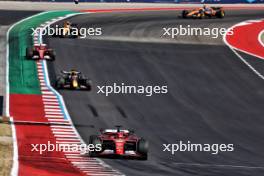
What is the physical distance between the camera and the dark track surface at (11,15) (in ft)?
199

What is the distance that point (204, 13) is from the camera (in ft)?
211

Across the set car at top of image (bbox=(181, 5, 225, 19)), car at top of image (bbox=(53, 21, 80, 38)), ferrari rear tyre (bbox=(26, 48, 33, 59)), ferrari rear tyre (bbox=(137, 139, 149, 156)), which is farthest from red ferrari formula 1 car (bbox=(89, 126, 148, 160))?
car at top of image (bbox=(181, 5, 225, 19))

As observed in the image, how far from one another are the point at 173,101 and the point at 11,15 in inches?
975

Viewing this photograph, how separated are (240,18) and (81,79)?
86.3ft

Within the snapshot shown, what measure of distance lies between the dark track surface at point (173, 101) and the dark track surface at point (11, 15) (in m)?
4.10

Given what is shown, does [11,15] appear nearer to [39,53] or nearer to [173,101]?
[39,53]

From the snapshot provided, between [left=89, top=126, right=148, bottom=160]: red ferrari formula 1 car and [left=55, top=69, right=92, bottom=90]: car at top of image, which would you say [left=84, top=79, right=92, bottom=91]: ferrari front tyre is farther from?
[left=89, top=126, right=148, bottom=160]: red ferrari formula 1 car

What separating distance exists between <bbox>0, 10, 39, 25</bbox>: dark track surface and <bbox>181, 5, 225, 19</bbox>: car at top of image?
11295mm

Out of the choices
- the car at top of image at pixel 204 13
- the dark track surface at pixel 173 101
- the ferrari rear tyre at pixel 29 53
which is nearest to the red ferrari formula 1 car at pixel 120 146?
the dark track surface at pixel 173 101

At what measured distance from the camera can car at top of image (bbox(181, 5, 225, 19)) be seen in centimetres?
6388

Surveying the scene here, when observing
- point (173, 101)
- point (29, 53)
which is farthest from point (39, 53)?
point (173, 101)

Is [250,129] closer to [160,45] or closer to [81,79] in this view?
[81,79]

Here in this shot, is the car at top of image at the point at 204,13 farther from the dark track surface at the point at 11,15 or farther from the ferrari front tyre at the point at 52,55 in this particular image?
the ferrari front tyre at the point at 52,55

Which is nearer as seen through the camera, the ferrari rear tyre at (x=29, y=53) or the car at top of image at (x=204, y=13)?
the ferrari rear tyre at (x=29, y=53)
